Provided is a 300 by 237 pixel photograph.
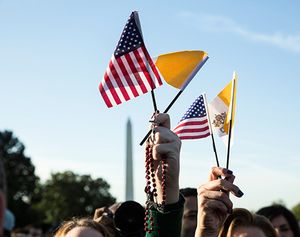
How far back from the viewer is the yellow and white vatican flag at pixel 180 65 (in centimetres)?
363

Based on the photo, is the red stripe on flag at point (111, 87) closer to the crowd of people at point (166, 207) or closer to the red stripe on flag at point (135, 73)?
the red stripe on flag at point (135, 73)

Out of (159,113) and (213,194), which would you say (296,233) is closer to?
(213,194)

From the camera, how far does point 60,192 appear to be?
7069 cm

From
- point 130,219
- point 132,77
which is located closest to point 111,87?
point 132,77

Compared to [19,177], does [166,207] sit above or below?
above

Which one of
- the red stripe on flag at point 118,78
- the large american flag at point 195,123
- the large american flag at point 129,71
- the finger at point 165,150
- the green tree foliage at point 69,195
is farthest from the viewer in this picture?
the green tree foliage at point 69,195

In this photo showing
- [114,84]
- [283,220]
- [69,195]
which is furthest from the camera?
[69,195]

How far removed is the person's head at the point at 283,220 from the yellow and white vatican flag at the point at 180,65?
3.16 m

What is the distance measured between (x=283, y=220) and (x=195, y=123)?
233 centimetres

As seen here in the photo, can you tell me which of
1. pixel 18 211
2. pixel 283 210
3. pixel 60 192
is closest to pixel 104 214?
pixel 283 210

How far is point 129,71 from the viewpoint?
11.9 feet

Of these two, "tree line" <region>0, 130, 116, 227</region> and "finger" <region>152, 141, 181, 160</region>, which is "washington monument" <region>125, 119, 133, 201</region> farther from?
"finger" <region>152, 141, 181, 160</region>

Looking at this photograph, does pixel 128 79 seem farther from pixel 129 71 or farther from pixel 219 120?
pixel 219 120

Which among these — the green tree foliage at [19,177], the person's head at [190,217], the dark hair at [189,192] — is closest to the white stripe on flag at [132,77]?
the person's head at [190,217]
